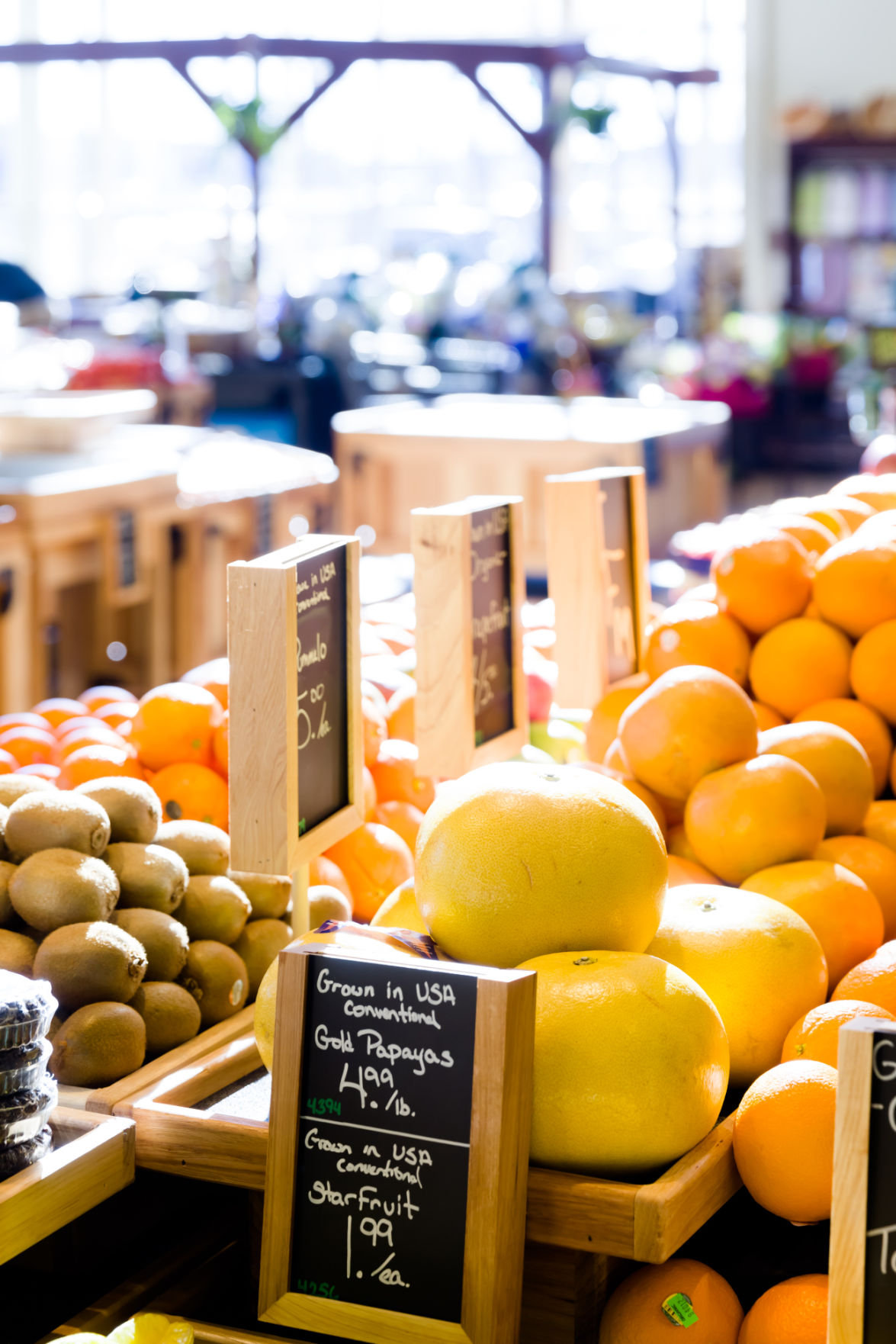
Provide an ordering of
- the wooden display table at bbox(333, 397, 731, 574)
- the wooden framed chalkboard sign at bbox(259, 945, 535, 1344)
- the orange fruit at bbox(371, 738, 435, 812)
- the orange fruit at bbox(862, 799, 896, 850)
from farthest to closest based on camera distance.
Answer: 1. the wooden display table at bbox(333, 397, 731, 574)
2. the orange fruit at bbox(371, 738, 435, 812)
3. the orange fruit at bbox(862, 799, 896, 850)
4. the wooden framed chalkboard sign at bbox(259, 945, 535, 1344)

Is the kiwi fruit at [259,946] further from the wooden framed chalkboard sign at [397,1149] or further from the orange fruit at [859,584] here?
the orange fruit at [859,584]

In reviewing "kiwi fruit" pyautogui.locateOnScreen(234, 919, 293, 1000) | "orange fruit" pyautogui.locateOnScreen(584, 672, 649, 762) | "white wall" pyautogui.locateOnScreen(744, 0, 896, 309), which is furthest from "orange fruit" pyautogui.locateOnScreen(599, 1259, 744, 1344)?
"white wall" pyautogui.locateOnScreen(744, 0, 896, 309)

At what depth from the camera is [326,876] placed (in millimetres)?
1503

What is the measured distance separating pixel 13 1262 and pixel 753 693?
972 millimetres

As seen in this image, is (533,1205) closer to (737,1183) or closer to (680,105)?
(737,1183)

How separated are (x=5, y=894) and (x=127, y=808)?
0.48ft

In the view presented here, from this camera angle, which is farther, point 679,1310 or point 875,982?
point 875,982

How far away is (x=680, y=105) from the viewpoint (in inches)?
499

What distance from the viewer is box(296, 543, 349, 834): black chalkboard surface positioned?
1.23 m

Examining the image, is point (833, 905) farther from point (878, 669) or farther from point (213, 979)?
point (213, 979)

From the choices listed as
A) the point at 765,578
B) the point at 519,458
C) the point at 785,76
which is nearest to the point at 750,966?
the point at 765,578

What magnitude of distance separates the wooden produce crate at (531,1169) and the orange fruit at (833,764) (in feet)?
1.52

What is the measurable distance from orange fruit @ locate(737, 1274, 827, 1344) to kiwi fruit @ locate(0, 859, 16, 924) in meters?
0.66

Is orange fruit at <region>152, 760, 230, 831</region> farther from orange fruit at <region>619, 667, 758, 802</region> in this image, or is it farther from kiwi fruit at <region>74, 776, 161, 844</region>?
orange fruit at <region>619, 667, 758, 802</region>
